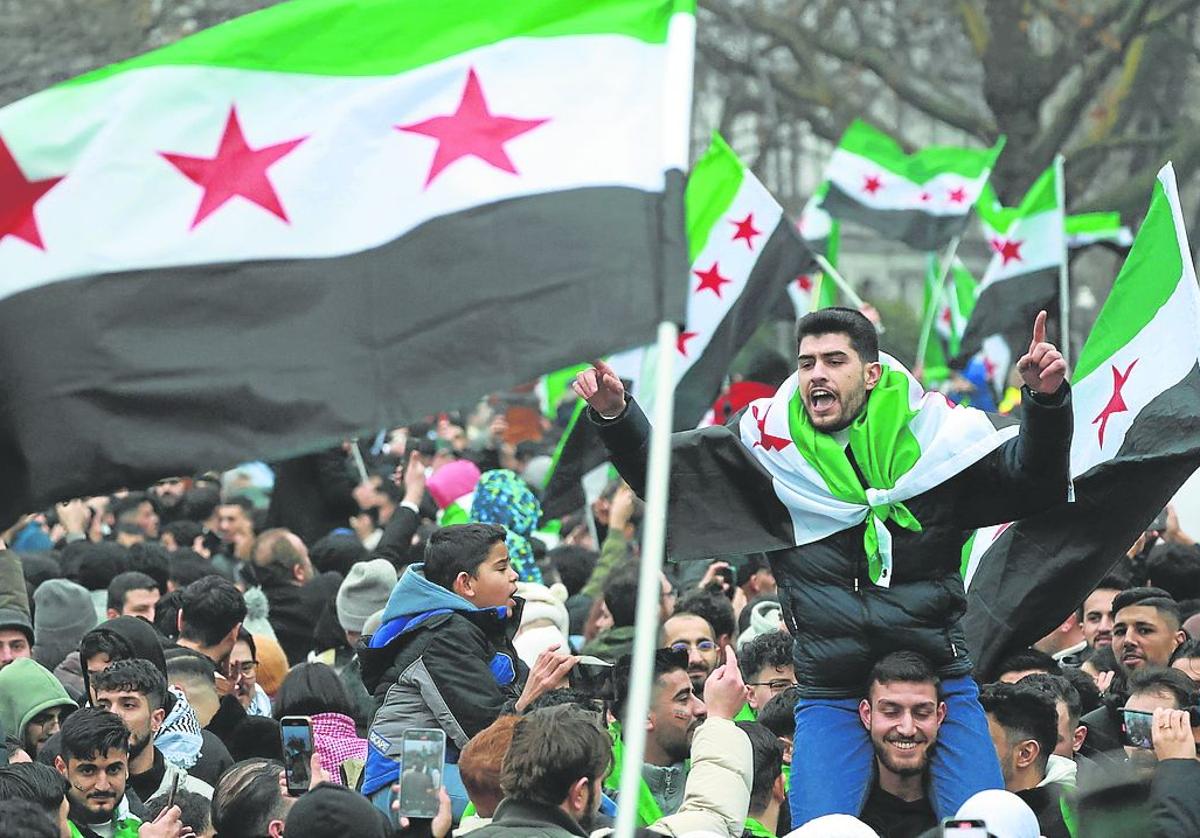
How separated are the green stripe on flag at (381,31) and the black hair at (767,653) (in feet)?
11.5

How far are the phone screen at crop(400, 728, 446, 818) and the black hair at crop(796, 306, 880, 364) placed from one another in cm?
180

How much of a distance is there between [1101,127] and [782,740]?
23.1 metres

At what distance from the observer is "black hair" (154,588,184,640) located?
9148mm

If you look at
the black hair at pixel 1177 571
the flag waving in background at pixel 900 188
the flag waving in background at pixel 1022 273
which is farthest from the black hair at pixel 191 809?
the flag waving in background at pixel 900 188

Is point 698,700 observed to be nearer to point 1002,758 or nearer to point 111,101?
point 1002,758

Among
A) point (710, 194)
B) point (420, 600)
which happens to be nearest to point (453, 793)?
point (420, 600)

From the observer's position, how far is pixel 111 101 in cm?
515

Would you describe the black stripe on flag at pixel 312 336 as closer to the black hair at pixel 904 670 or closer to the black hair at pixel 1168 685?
the black hair at pixel 904 670

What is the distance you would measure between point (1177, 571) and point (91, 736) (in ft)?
17.8

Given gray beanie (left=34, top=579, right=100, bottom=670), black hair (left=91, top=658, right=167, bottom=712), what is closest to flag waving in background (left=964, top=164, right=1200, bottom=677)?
black hair (left=91, top=658, right=167, bottom=712)

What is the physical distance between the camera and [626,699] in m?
7.24

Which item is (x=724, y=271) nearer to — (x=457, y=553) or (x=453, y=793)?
(x=457, y=553)

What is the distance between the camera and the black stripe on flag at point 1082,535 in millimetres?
7074

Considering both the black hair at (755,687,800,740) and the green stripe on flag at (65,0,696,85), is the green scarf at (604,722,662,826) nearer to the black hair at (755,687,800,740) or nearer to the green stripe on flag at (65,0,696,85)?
the black hair at (755,687,800,740)
